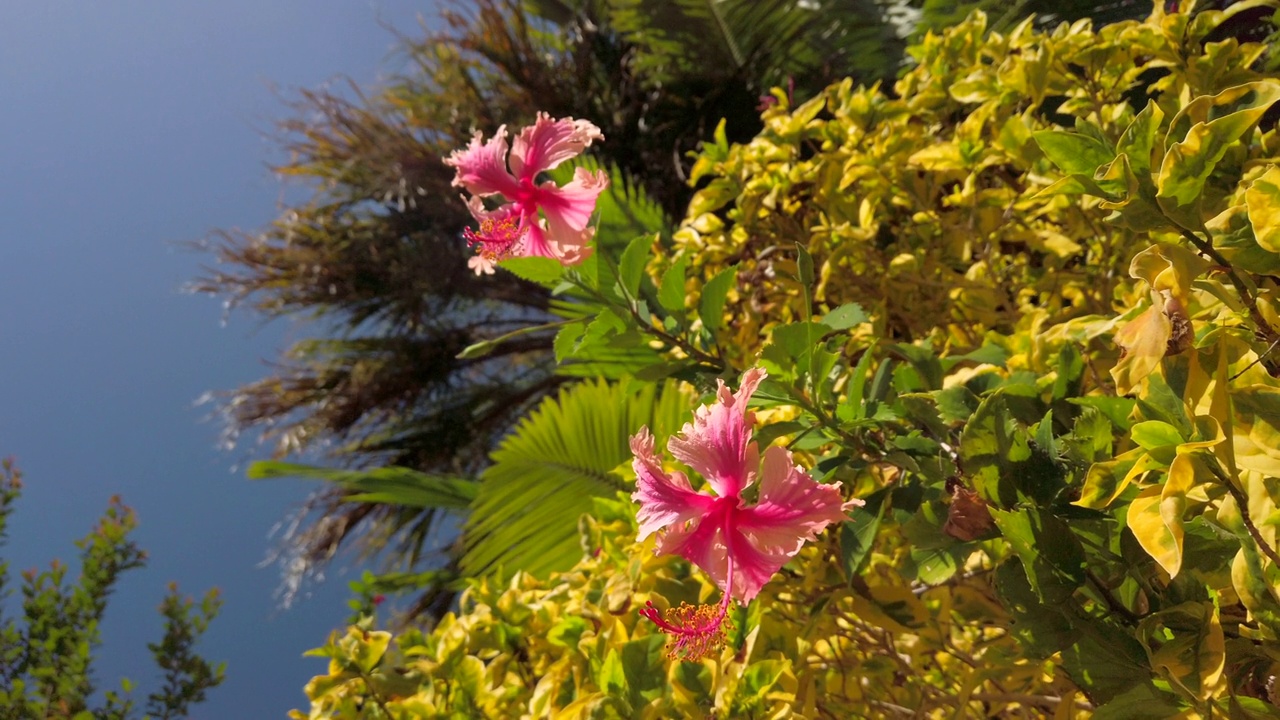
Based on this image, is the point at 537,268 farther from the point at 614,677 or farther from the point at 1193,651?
the point at 1193,651

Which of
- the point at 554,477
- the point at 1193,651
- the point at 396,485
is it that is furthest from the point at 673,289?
the point at 396,485

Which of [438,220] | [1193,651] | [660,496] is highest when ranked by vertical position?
[438,220]

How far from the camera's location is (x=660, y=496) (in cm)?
46

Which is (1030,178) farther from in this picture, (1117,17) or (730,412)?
(1117,17)

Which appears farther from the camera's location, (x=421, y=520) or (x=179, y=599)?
(x=421, y=520)

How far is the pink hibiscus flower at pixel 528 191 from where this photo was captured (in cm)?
66

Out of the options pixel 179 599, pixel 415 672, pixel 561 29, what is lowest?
pixel 415 672

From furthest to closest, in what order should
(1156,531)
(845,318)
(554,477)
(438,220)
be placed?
(438,220)
(554,477)
(845,318)
(1156,531)

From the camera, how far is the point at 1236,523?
36 centimetres

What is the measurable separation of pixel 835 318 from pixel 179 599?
3016mm

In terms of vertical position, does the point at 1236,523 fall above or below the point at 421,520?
below

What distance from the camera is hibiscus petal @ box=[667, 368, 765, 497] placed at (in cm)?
43

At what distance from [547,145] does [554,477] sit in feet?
2.92

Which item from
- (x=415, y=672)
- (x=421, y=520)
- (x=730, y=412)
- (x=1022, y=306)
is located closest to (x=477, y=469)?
(x=421, y=520)
